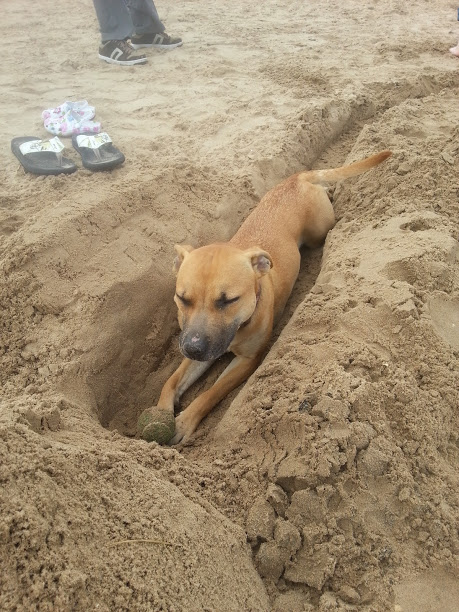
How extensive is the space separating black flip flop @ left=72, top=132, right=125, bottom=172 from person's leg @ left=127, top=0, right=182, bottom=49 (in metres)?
3.34

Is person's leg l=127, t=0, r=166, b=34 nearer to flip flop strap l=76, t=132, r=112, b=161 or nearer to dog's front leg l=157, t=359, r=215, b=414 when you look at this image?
flip flop strap l=76, t=132, r=112, b=161

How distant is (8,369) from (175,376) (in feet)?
3.35

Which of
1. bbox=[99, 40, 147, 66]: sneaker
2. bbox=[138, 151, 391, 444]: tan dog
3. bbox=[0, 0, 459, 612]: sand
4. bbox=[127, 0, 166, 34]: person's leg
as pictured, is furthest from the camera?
bbox=[127, 0, 166, 34]: person's leg

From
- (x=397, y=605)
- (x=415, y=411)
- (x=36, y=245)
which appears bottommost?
(x=397, y=605)

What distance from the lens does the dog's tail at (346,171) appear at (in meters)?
4.00

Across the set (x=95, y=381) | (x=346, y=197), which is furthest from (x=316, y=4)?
(x=95, y=381)

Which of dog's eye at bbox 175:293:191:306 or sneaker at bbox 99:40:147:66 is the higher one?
sneaker at bbox 99:40:147:66

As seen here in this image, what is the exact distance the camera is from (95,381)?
3291 mm

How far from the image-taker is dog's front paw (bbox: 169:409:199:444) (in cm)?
309

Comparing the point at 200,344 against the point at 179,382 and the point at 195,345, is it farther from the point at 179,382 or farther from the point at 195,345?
the point at 179,382

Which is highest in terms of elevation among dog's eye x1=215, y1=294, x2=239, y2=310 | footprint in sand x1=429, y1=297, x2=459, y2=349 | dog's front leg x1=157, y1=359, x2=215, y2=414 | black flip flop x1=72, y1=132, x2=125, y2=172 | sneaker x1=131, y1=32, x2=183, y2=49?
sneaker x1=131, y1=32, x2=183, y2=49

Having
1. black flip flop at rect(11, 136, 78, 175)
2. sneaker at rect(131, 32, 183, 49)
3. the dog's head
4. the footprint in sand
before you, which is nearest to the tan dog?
the dog's head

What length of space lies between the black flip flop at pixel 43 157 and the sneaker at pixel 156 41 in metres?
3.52

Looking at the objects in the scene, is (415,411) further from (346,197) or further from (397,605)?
(346,197)
